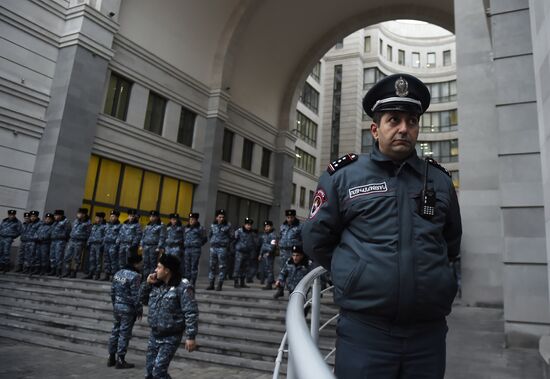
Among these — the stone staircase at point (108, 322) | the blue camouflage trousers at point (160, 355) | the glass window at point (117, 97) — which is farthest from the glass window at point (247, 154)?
the blue camouflage trousers at point (160, 355)

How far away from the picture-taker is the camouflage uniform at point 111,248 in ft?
43.4

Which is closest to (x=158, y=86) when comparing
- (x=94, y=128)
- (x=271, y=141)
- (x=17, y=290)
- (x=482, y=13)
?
(x=94, y=128)

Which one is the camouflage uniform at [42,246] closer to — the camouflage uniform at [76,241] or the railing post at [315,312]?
the camouflage uniform at [76,241]

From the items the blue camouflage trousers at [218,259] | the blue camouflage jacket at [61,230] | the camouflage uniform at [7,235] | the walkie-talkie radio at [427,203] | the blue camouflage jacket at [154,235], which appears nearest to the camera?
the walkie-talkie radio at [427,203]

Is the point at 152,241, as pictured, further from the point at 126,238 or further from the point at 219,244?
the point at 219,244

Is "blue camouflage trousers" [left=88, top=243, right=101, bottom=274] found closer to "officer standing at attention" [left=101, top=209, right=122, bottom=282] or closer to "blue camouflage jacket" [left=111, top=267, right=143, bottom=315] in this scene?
"officer standing at attention" [left=101, top=209, right=122, bottom=282]

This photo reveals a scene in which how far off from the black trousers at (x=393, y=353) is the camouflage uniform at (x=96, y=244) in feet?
42.3

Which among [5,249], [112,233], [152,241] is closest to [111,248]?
[112,233]

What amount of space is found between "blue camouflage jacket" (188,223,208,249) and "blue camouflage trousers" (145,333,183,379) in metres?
6.67

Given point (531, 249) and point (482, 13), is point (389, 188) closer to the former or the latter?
point (531, 249)

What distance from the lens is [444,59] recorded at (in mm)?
44688

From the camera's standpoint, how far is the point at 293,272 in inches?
392

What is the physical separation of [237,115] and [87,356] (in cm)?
1812

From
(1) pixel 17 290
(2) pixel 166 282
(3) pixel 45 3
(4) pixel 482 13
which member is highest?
(3) pixel 45 3
